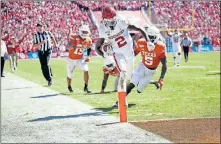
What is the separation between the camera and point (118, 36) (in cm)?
930

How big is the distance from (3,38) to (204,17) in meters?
25.6

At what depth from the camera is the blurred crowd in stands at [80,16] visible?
3281 centimetres

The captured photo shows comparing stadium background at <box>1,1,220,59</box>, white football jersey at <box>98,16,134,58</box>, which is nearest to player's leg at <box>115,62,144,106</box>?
white football jersey at <box>98,16,134,58</box>

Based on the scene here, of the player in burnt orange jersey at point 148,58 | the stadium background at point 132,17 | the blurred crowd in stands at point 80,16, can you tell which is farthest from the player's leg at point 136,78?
the stadium background at point 132,17

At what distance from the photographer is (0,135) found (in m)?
6.83

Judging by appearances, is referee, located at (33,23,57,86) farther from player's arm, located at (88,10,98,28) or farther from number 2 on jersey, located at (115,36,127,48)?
player's arm, located at (88,10,98,28)

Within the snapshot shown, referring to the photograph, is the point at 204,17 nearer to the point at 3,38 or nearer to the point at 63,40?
the point at 63,40

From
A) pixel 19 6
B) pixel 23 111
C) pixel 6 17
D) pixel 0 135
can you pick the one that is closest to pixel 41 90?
pixel 23 111

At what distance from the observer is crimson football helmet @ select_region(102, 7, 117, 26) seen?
29.0ft

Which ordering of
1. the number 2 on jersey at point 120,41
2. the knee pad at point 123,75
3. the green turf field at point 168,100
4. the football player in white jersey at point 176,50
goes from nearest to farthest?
the green turf field at point 168,100, the knee pad at point 123,75, the number 2 on jersey at point 120,41, the football player in white jersey at point 176,50

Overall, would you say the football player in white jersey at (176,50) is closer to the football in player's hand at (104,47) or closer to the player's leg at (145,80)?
the player's leg at (145,80)

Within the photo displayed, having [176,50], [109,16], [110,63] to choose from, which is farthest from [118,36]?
[176,50]

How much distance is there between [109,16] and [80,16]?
32142 mm

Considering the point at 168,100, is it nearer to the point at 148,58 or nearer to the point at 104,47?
the point at 148,58
